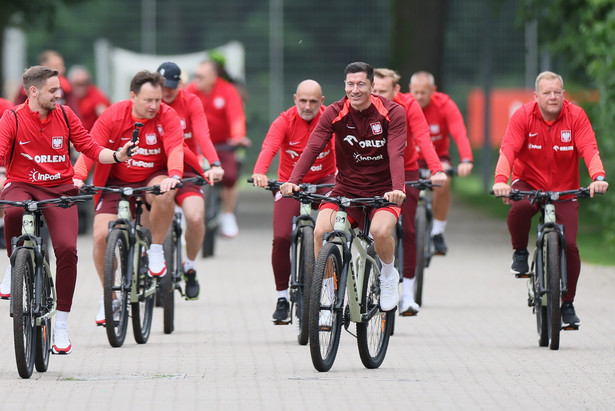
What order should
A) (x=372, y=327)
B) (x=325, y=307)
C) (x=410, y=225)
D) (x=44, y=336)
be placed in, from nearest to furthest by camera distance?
(x=325, y=307) < (x=44, y=336) < (x=372, y=327) < (x=410, y=225)

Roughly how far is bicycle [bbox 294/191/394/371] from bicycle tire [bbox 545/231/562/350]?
124 cm

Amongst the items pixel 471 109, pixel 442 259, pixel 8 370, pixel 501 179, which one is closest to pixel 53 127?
pixel 8 370

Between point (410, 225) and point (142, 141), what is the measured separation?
2.36 metres

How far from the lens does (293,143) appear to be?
11266 mm

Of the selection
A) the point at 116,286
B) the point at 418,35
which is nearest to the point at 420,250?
the point at 116,286

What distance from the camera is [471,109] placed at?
3716 cm

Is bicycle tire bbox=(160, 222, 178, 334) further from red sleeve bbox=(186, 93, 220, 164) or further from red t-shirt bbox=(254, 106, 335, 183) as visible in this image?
red t-shirt bbox=(254, 106, 335, 183)

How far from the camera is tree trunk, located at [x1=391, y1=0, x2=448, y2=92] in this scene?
26734mm

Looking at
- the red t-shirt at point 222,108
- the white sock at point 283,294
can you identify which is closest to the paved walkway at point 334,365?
the white sock at point 283,294

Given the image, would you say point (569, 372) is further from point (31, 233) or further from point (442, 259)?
point (442, 259)

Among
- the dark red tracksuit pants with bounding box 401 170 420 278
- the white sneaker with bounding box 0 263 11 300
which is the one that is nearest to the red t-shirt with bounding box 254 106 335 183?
the dark red tracksuit pants with bounding box 401 170 420 278

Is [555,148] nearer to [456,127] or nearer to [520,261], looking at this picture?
[520,261]

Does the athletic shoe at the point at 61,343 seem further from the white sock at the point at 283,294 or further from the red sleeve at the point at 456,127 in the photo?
the red sleeve at the point at 456,127

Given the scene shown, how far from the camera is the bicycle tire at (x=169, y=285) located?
11617 mm
